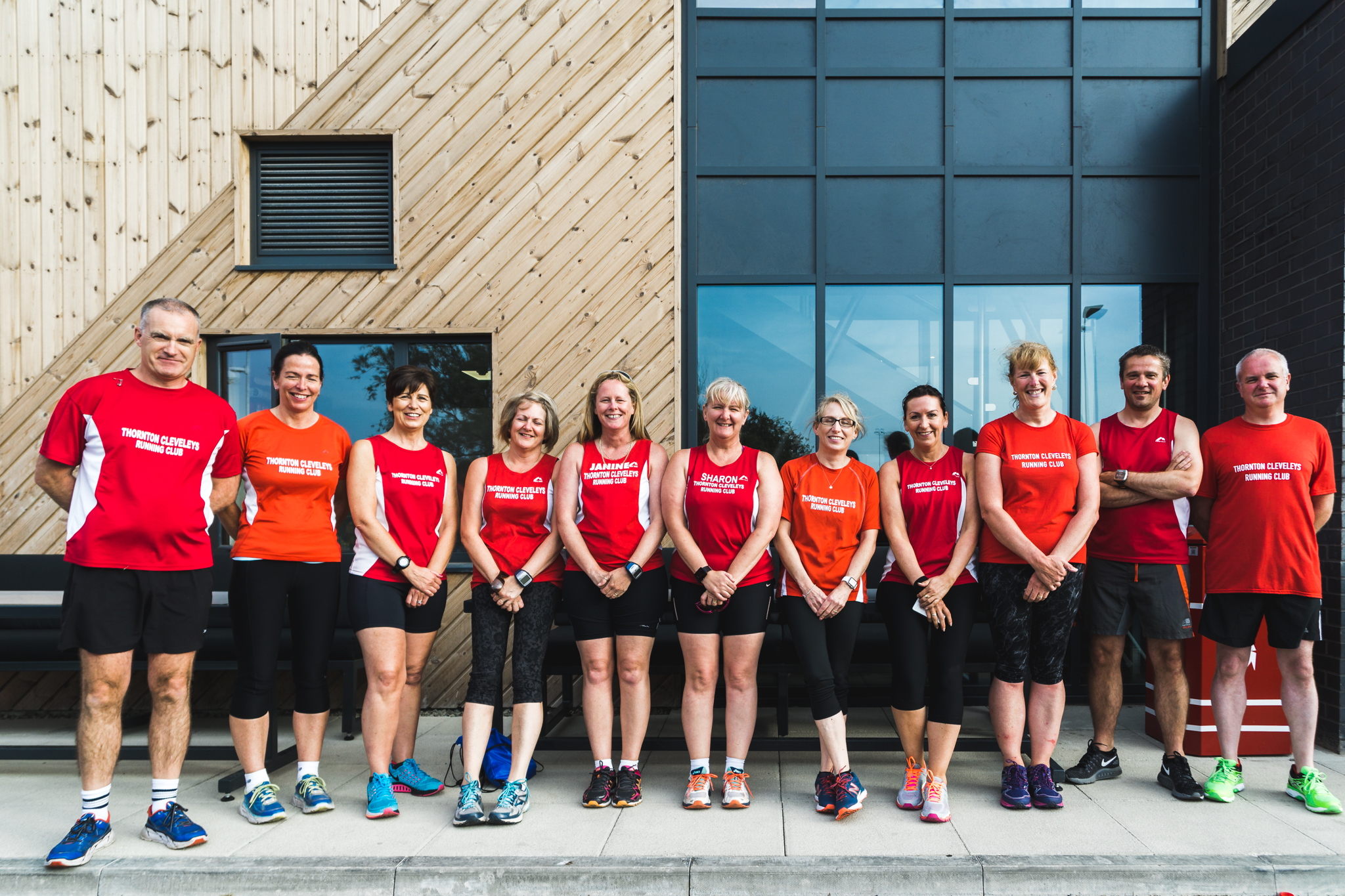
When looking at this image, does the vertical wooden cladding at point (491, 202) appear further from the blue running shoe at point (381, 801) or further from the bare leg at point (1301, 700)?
the bare leg at point (1301, 700)

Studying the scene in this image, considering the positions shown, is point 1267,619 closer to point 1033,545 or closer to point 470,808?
point 1033,545

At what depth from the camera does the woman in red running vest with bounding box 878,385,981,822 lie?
10.9 ft

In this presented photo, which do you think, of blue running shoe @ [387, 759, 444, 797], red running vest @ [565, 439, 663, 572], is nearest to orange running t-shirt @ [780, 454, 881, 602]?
red running vest @ [565, 439, 663, 572]

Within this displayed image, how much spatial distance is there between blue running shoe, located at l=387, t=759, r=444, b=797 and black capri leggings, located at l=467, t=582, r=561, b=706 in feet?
1.79

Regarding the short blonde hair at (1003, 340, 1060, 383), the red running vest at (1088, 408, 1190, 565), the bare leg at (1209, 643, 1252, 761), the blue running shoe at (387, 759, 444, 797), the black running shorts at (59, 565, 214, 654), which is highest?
the short blonde hair at (1003, 340, 1060, 383)

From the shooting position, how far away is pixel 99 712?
3.01 m

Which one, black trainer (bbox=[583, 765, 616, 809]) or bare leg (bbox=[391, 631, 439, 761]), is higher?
bare leg (bbox=[391, 631, 439, 761])

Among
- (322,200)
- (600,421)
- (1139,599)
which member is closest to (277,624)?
(600,421)

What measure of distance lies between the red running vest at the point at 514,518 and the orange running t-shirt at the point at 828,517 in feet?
3.58

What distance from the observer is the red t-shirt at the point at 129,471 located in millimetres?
2955

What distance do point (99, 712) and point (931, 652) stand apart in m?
3.39

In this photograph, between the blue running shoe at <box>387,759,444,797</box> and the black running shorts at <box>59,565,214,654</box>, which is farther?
the blue running shoe at <box>387,759,444,797</box>

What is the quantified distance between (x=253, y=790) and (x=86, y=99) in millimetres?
4860

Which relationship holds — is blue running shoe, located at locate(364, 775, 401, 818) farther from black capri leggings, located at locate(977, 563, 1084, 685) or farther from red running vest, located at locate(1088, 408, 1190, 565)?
red running vest, located at locate(1088, 408, 1190, 565)
